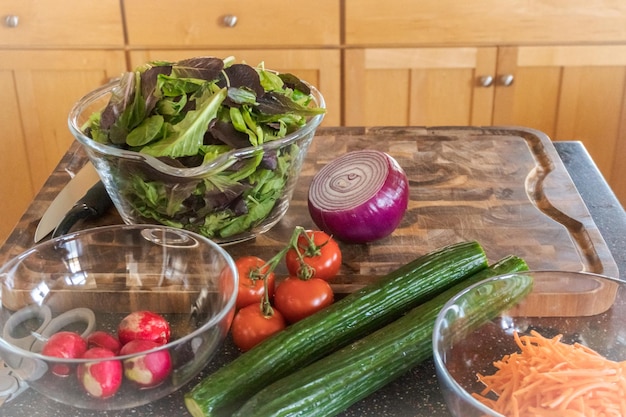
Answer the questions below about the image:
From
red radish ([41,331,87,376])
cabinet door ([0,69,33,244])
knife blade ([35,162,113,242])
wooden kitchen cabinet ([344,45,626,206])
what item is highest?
knife blade ([35,162,113,242])

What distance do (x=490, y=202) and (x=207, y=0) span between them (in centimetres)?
117

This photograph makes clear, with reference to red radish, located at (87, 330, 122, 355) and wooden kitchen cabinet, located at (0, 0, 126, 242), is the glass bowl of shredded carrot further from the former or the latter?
wooden kitchen cabinet, located at (0, 0, 126, 242)

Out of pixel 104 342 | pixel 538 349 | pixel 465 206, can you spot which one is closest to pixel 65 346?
pixel 104 342

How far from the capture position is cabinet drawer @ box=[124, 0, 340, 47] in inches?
80.8

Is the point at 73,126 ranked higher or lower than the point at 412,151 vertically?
higher

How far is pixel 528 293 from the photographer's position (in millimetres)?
926

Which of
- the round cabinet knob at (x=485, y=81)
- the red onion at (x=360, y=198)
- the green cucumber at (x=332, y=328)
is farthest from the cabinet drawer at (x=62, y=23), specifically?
the green cucumber at (x=332, y=328)

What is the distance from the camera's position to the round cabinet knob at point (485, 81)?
2111 mm

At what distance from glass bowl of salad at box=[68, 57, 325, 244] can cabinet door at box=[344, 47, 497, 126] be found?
1056 millimetres

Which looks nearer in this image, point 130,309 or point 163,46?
point 130,309

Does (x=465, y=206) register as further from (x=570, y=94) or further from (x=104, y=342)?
(x=570, y=94)

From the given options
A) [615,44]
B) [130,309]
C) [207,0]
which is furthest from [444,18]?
[130,309]

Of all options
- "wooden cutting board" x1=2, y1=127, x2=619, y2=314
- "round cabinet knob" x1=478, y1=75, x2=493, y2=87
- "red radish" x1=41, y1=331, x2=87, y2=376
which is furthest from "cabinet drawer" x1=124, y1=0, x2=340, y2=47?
"red radish" x1=41, y1=331, x2=87, y2=376

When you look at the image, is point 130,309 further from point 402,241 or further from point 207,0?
point 207,0
